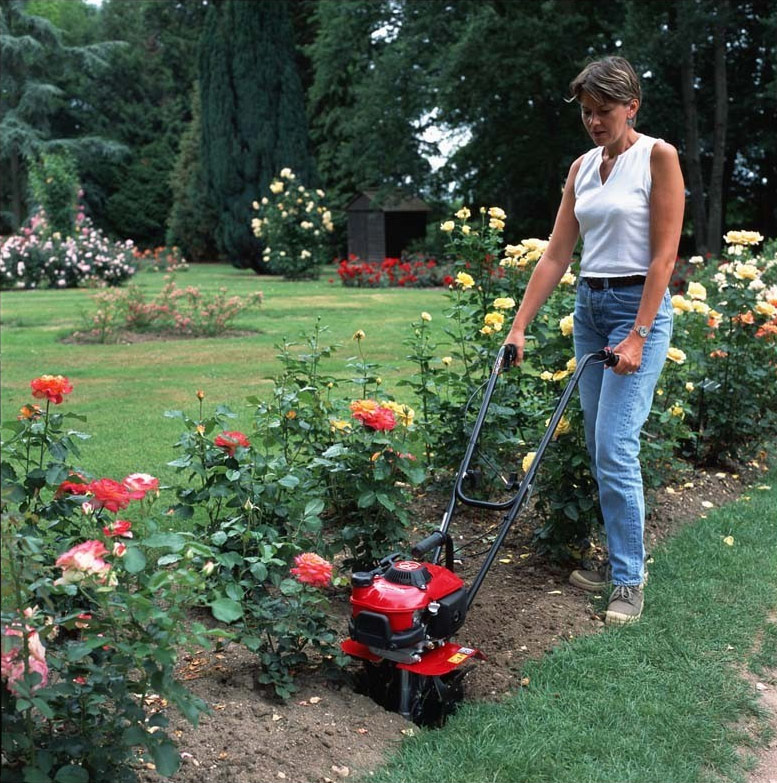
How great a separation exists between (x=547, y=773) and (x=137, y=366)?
788 cm

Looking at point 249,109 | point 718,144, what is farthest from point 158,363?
point 249,109

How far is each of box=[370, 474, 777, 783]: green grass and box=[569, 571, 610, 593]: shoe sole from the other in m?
0.19

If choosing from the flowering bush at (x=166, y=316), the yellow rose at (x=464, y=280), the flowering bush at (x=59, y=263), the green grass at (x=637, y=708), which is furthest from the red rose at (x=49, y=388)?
the flowering bush at (x=59, y=263)

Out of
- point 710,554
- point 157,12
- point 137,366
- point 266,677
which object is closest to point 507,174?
point 137,366

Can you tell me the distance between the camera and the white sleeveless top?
3393 millimetres

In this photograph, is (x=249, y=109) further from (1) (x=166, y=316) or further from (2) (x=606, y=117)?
(2) (x=606, y=117)

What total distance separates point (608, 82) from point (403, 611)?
6.02 feet

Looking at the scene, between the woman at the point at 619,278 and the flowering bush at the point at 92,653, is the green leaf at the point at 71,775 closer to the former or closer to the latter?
the flowering bush at the point at 92,653

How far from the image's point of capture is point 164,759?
2.25 m

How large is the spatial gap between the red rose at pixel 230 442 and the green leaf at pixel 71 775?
4.18ft

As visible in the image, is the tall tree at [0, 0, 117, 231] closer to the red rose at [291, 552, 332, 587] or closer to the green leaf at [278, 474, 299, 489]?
the green leaf at [278, 474, 299, 489]

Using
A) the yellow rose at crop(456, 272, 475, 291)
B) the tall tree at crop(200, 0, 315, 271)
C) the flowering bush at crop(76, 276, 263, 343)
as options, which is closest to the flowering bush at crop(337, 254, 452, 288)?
the flowering bush at crop(76, 276, 263, 343)

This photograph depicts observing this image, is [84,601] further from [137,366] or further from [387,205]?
[387,205]

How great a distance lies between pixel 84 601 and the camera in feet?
9.59
